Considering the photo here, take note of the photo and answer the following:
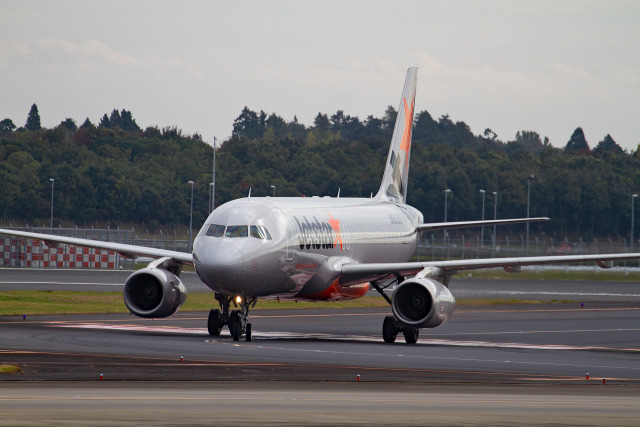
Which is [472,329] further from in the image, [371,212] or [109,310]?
[109,310]

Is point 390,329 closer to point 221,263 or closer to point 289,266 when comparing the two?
point 289,266

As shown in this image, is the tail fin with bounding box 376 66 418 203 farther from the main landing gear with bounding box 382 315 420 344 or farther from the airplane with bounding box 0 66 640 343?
the main landing gear with bounding box 382 315 420 344

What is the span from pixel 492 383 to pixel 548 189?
128203mm

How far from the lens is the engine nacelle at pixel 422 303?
3303 cm

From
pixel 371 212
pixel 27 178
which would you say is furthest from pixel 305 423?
pixel 27 178

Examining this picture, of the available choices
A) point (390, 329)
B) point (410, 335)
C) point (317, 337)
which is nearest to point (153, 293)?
point (317, 337)

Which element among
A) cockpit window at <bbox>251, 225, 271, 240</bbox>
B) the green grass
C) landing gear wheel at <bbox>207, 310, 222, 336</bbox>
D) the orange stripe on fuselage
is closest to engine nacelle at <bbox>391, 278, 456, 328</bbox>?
the orange stripe on fuselage

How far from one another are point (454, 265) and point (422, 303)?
5.89 ft

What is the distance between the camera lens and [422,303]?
33.8 metres

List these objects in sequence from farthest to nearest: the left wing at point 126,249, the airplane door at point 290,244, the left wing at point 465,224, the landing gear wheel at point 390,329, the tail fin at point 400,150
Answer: the tail fin at point 400,150 → the left wing at point 465,224 → the left wing at point 126,249 → the landing gear wheel at point 390,329 → the airplane door at point 290,244

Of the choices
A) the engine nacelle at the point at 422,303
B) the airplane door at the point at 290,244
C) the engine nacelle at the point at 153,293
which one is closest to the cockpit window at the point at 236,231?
the airplane door at the point at 290,244

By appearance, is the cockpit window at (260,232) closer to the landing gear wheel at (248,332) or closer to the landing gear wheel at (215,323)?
Answer: the landing gear wheel at (248,332)

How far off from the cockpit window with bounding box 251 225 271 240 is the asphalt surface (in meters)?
3.03

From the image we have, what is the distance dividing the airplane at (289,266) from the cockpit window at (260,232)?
0.09 ft
